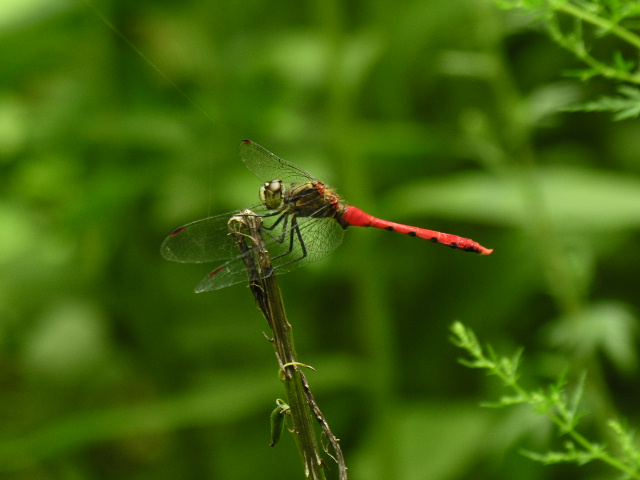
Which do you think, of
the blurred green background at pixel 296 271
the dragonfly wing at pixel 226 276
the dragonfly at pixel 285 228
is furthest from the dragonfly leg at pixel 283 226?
the blurred green background at pixel 296 271

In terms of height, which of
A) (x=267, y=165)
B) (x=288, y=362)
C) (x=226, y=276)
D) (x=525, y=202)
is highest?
(x=267, y=165)

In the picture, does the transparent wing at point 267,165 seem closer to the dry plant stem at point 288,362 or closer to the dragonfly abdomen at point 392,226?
the dragonfly abdomen at point 392,226

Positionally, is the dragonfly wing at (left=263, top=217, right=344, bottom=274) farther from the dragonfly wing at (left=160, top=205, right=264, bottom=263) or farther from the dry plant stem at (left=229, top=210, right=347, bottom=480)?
the dry plant stem at (left=229, top=210, right=347, bottom=480)

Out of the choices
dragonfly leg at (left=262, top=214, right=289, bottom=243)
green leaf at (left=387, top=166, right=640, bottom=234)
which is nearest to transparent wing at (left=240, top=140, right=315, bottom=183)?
dragonfly leg at (left=262, top=214, right=289, bottom=243)

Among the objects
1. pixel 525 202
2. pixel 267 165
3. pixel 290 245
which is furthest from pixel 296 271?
pixel 290 245

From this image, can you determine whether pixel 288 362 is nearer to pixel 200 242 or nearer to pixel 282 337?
pixel 282 337

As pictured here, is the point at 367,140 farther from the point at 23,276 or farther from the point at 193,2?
the point at 23,276
